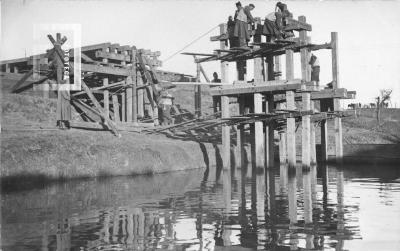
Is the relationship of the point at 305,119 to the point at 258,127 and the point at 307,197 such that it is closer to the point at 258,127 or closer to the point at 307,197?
the point at 258,127

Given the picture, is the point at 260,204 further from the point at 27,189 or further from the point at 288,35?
the point at 288,35

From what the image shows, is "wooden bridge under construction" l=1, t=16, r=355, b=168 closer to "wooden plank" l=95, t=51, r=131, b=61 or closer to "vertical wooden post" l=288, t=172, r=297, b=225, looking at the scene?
"wooden plank" l=95, t=51, r=131, b=61

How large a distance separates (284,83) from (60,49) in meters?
11.8

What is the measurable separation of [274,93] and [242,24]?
157 inches

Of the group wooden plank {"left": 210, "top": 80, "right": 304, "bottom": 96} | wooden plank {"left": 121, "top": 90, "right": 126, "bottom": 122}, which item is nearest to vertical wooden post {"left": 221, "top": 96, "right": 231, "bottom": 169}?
wooden plank {"left": 210, "top": 80, "right": 304, "bottom": 96}

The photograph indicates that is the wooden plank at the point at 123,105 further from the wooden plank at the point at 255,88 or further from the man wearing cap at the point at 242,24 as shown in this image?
the man wearing cap at the point at 242,24

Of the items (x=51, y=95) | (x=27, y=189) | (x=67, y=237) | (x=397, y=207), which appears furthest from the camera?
(x=51, y=95)

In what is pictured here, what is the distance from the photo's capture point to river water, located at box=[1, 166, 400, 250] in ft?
30.6

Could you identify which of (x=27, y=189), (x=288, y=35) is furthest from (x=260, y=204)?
(x=288, y=35)

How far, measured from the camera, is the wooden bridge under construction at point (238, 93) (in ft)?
78.2

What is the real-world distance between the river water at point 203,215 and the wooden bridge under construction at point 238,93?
4.62 meters

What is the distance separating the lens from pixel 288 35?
78.8 feet

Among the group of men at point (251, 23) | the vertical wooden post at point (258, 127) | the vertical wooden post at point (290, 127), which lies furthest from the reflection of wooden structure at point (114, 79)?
the vertical wooden post at point (290, 127)

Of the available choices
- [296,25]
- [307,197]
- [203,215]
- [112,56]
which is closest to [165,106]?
[112,56]
